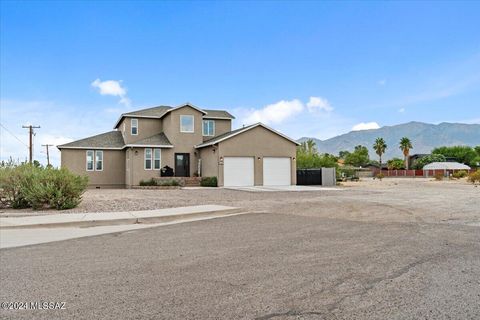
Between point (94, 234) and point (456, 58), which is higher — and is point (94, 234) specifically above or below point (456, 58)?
below

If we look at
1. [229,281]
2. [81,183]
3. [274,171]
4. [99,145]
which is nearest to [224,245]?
[229,281]

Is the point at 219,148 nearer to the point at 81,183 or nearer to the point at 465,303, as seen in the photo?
the point at 81,183

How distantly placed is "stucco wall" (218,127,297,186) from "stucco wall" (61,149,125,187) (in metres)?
9.92

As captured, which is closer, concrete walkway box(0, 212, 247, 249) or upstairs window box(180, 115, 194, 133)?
concrete walkway box(0, 212, 247, 249)

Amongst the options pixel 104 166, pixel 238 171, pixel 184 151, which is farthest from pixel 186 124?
pixel 104 166

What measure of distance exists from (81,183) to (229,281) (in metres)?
11.6

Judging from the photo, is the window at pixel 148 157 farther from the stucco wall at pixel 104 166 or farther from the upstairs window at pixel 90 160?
the upstairs window at pixel 90 160

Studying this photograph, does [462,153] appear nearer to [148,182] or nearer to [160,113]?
[160,113]

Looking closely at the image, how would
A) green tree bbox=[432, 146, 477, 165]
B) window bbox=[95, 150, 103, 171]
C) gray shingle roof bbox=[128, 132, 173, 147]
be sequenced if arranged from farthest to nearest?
green tree bbox=[432, 146, 477, 165], window bbox=[95, 150, 103, 171], gray shingle roof bbox=[128, 132, 173, 147]

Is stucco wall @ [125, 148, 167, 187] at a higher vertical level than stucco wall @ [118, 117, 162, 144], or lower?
lower

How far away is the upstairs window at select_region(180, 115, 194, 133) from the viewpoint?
33250mm

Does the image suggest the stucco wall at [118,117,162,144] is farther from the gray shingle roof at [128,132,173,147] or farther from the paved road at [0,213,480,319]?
the paved road at [0,213,480,319]

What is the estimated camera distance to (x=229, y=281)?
18.4ft

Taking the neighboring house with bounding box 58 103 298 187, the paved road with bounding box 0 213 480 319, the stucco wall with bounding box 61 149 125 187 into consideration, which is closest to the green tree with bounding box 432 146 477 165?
the neighboring house with bounding box 58 103 298 187
